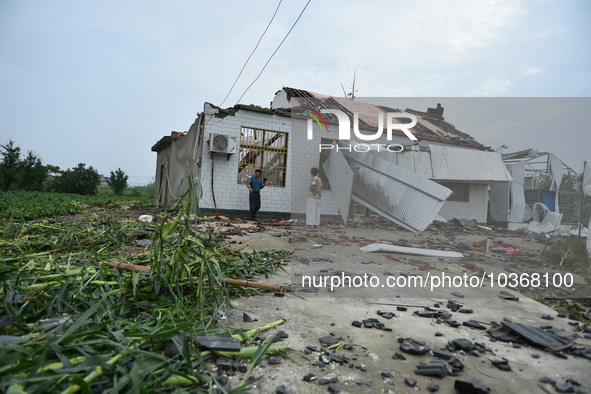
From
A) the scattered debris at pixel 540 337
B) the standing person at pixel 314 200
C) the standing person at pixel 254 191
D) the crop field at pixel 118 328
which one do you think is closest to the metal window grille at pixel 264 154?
the standing person at pixel 254 191

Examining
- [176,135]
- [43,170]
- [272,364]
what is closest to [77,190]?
[43,170]

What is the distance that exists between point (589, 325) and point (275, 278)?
8.48ft

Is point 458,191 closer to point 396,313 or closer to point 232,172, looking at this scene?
point 396,313

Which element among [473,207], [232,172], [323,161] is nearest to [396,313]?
[473,207]

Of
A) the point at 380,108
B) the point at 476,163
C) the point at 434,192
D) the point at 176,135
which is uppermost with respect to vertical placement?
the point at 176,135

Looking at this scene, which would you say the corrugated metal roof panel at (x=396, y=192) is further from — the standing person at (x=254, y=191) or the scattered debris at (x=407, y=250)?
the standing person at (x=254, y=191)

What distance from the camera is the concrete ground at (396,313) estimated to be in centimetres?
165

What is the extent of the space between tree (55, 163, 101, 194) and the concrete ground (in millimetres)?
22505

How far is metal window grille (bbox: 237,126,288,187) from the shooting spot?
9656 mm

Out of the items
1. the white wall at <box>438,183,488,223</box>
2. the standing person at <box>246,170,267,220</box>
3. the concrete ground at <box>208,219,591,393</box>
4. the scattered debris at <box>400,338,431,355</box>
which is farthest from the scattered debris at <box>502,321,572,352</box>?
the standing person at <box>246,170,267,220</box>

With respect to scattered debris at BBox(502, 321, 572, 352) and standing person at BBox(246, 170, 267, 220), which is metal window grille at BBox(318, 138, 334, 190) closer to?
scattered debris at BBox(502, 321, 572, 352)

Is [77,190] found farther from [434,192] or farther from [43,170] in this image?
[434,192]

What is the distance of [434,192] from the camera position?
312cm

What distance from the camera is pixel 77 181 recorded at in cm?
2200
